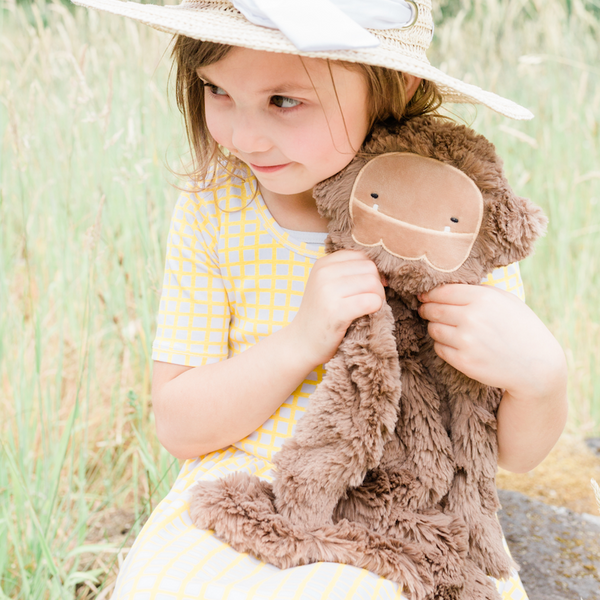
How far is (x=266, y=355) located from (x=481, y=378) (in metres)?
0.32

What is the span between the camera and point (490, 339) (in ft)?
2.63

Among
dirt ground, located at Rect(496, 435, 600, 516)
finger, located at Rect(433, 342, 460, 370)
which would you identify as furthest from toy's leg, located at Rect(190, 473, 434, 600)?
dirt ground, located at Rect(496, 435, 600, 516)

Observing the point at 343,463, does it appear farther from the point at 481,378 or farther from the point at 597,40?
the point at 597,40

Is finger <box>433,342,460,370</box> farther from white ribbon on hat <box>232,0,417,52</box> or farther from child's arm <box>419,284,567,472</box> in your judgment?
white ribbon on hat <box>232,0,417,52</box>

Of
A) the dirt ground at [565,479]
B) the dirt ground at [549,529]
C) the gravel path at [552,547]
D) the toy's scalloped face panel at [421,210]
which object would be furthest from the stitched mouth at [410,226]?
the dirt ground at [565,479]

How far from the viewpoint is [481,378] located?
31.1 inches

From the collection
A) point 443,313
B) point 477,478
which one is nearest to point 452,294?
point 443,313

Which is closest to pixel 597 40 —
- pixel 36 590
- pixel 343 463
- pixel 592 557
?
pixel 592 557

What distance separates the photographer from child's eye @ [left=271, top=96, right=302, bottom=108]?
2.65 ft

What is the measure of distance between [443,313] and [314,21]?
397mm

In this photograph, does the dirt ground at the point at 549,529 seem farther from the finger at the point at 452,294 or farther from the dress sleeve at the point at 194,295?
the finger at the point at 452,294

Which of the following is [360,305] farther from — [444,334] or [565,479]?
[565,479]

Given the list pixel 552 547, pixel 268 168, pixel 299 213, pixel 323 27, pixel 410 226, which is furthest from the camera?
pixel 552 547

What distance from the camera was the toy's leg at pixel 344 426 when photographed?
0.74 m
